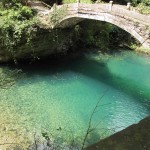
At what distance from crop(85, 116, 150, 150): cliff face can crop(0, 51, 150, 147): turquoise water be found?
756 centimetres

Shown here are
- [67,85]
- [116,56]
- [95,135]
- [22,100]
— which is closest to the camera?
[95,135]

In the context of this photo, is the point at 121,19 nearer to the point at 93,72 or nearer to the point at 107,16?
the point at 107,16

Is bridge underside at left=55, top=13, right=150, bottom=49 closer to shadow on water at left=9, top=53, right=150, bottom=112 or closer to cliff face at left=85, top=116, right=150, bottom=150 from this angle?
shadow on water at left=9, top=53, right=150, bottom=112

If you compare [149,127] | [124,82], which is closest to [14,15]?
[124,82]

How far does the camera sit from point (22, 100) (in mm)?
11977

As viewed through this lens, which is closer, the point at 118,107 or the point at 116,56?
the point at 118,107

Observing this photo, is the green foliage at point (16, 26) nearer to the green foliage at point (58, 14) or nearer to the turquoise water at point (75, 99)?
the green foliage at point (58, 14)

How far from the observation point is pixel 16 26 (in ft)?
44.7

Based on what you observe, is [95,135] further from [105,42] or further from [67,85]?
[105,42]

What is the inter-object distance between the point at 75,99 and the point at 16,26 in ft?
14.1

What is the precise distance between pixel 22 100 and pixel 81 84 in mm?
3308

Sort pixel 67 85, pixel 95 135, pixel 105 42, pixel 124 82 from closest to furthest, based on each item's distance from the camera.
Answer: pixel 95 135, pixel 67 85, pixel 124 82, pixel 105 42

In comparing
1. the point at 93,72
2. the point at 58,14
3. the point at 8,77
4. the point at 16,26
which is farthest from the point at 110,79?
the point at 16,26

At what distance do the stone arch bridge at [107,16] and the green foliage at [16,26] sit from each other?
792 millimetres
